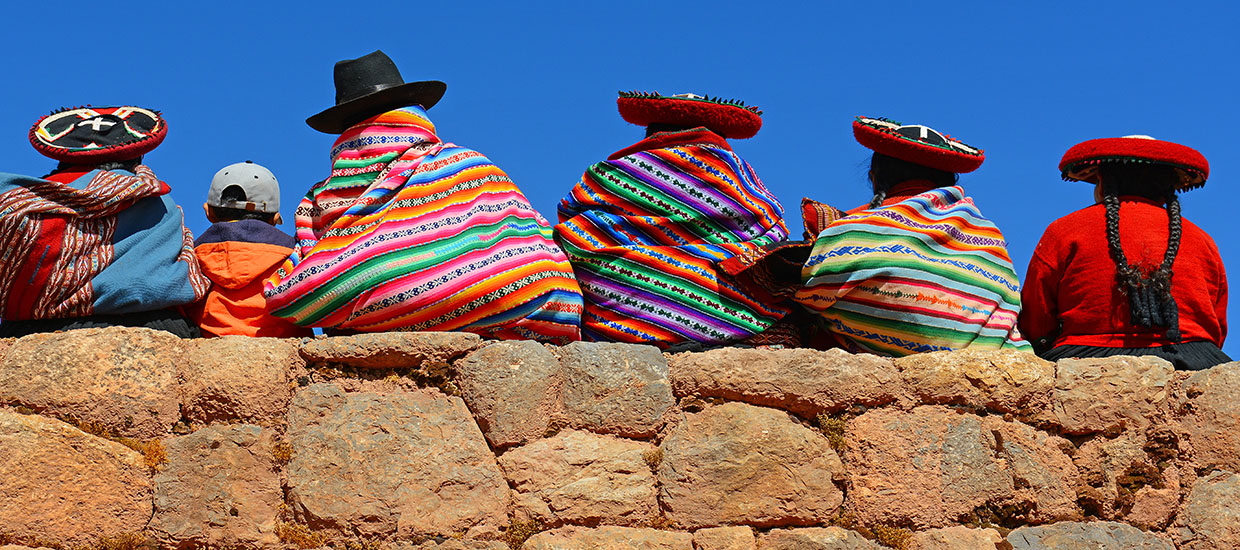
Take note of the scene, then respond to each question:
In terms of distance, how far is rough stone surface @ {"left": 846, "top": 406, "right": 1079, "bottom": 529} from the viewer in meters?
4.21

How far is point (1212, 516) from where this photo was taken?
4.31m

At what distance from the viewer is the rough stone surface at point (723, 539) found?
13.4 feet

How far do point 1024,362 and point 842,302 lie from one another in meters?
0.62

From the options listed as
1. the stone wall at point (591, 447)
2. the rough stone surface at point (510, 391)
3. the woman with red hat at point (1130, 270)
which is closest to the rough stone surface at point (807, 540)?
the stone wall at point (591, 447)

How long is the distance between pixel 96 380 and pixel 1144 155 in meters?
3.54

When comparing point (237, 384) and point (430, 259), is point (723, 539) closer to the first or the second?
point (430, 259)

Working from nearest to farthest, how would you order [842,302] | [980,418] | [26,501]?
1. [26,501]
2. [980,418]
3. [842,302]

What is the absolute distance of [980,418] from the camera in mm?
4328

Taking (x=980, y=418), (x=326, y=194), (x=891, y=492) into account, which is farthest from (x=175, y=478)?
(x=980, y=418)

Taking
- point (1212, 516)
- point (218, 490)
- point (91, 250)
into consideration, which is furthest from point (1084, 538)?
point (91, 250)

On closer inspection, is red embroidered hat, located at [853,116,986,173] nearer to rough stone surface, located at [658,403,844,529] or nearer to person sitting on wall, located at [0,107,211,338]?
rough stone surface, located at [658,403,844,529]

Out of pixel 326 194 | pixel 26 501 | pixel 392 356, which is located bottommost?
pixel 26 501

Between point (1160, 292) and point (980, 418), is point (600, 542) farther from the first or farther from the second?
point (1160, 292)

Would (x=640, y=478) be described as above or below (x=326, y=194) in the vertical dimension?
below
